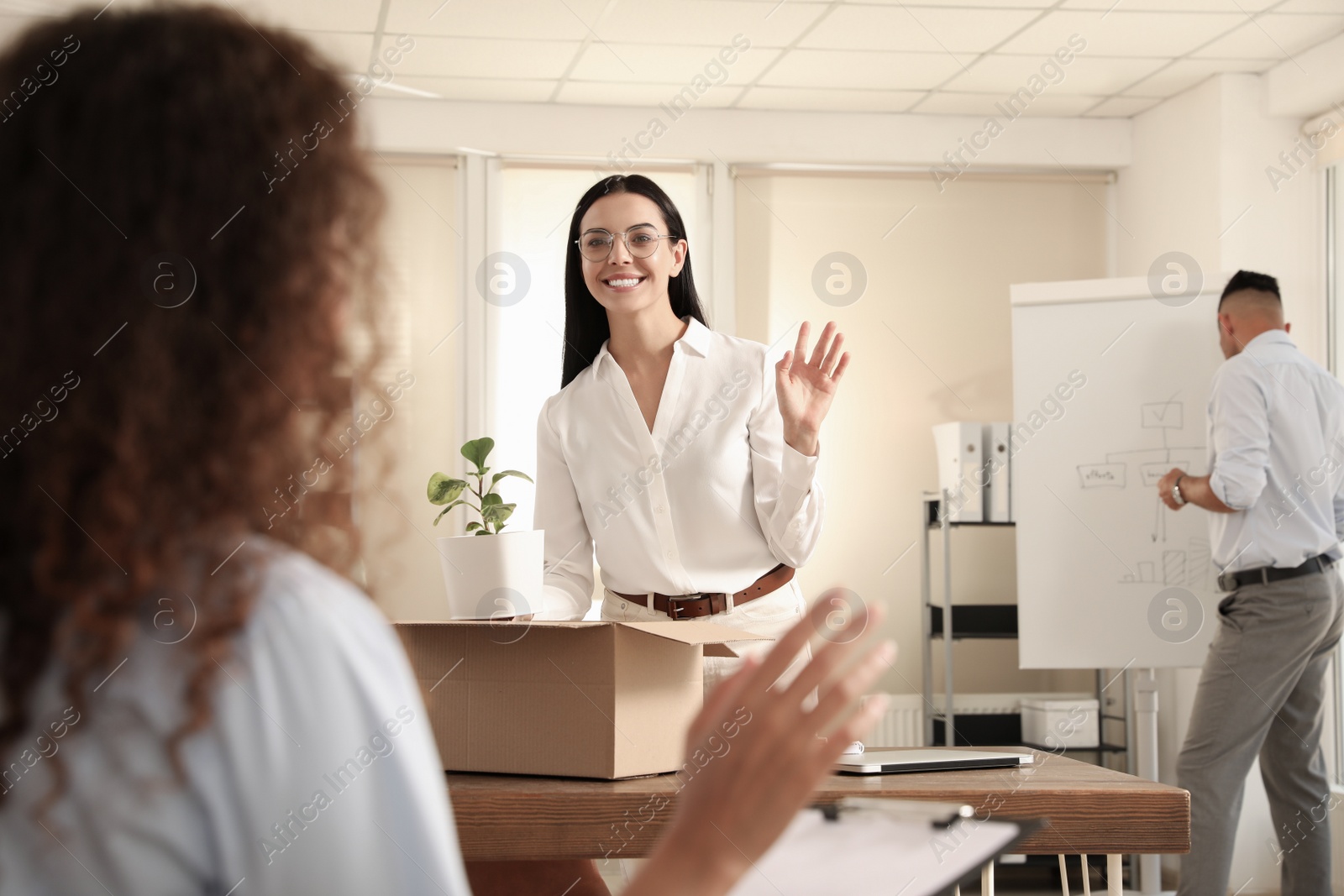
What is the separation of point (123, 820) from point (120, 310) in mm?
228

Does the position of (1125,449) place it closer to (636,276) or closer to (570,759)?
(636,276)

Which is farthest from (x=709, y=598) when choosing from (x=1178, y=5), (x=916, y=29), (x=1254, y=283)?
A: (x=1178, y=5)

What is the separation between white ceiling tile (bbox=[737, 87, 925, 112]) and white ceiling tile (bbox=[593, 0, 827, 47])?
1.76ft

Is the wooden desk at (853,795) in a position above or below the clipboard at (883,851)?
below

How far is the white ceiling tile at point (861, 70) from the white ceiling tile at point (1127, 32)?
297 millimetres

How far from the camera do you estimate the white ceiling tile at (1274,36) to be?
3.93m

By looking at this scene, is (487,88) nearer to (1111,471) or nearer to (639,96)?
(639,96)

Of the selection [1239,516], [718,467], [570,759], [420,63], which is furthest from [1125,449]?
[570,759]

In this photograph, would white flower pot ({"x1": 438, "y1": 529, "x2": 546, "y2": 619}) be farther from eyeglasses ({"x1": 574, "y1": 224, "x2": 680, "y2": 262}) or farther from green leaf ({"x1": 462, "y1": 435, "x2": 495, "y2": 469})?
eyeglasses ({"x1": 574, "y1": 224, "x2": 680, "y2": 262})

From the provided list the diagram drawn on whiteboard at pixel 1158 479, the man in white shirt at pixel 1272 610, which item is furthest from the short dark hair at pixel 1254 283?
the diagram drawn on whiteboard at pixel 1158 479

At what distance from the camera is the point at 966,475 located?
446cm

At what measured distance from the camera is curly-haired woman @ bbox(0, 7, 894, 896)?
19.5 inches

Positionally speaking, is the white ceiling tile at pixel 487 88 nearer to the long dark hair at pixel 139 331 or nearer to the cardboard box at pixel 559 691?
the cardboard box at pixel 559 691

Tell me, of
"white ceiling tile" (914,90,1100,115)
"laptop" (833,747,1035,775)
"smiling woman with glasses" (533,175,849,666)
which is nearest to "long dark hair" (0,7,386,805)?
"laptop" (833,747,1035,775)
